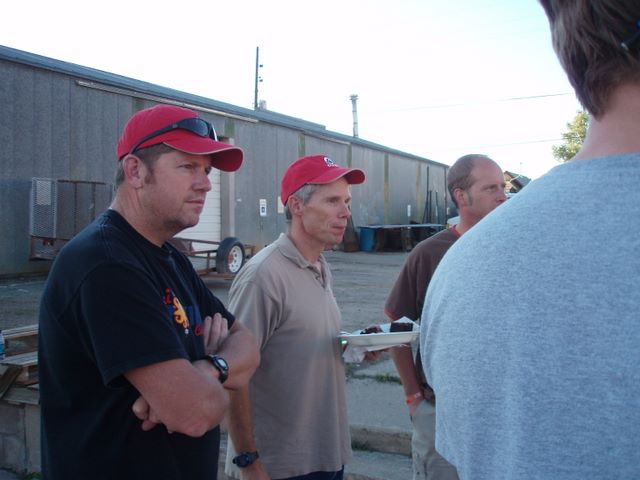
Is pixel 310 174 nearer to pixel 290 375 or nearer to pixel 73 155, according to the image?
pixel 290 375

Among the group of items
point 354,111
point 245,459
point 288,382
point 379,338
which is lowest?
point 245,459

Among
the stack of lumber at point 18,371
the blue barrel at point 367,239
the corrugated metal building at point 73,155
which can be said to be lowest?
the stack of lumber at point 18,371

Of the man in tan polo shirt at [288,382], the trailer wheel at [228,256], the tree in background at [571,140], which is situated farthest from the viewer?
the tree in background at [571,140]

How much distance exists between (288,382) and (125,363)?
1.12 meters

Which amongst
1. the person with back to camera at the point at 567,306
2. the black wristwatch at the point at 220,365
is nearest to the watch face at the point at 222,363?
the black wristwatch at the point at 220,365

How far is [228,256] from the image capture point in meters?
12.0

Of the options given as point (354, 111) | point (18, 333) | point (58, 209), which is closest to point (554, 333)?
point (18, 333)

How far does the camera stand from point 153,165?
2131 millimetres

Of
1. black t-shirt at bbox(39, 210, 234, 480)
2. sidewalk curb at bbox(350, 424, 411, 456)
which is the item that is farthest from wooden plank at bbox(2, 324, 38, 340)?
black t-shirt at bbox(39, 210, 234, 480)

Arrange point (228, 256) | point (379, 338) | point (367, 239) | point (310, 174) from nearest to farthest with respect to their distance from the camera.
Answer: point (379, 338) < point (310, 174) < point (228, 256) < point (367, 239)

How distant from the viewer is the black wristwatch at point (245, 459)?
245cm

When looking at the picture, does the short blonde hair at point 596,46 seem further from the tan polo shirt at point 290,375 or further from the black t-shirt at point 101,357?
the tan polo shirt at point 290,375

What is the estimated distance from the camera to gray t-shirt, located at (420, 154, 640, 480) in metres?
0.84

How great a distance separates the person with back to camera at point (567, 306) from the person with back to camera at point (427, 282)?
7.18ft
